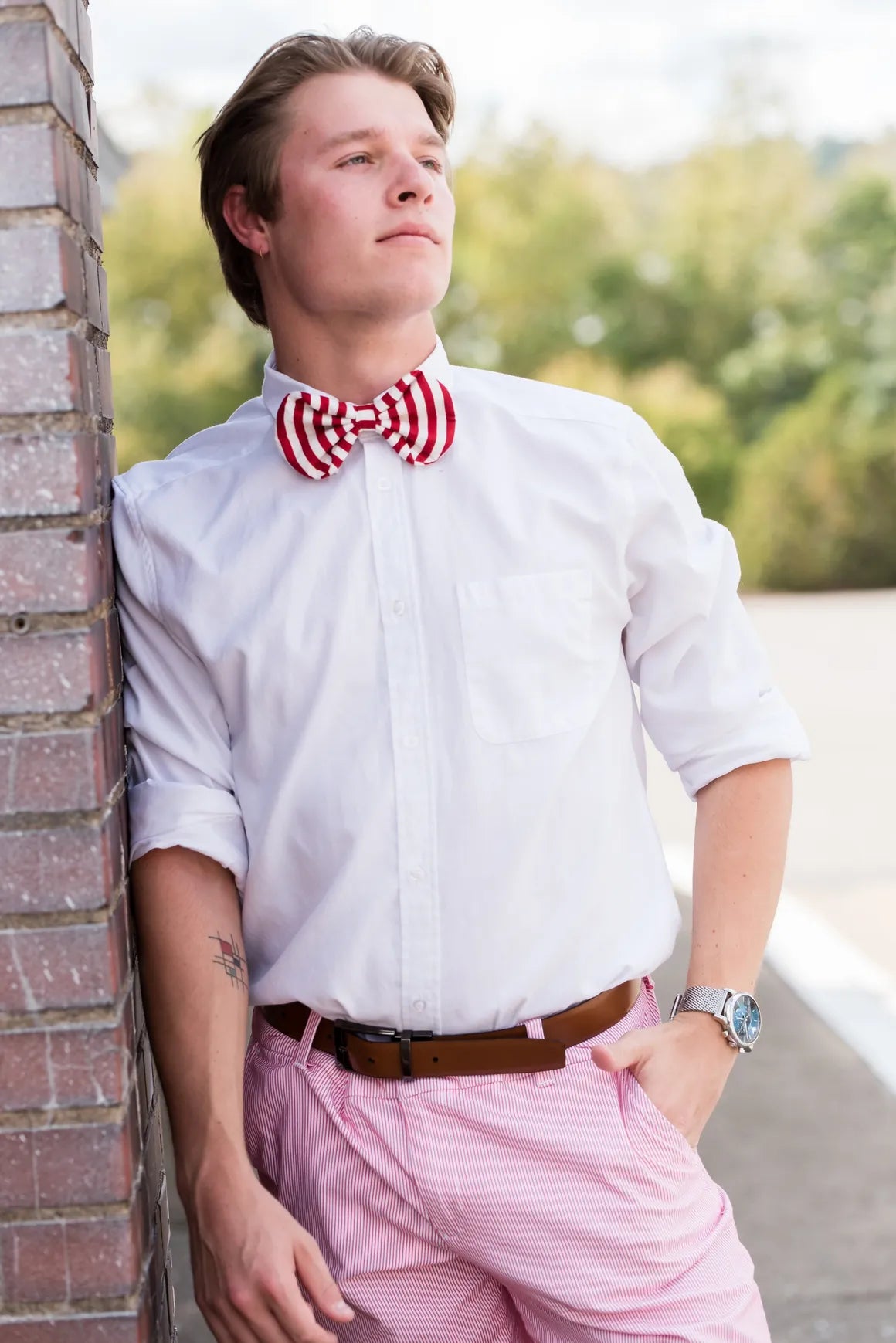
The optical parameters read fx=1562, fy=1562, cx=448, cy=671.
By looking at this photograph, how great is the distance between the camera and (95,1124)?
151 centimetres

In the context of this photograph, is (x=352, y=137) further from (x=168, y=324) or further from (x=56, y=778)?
(x=168, y=324)

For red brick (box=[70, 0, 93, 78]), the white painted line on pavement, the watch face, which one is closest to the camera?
red brick (box=[70, 0, 93, 78])

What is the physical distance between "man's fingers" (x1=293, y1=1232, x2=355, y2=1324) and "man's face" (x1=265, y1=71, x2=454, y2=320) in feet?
3.24

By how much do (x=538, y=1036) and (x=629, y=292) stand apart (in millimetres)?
24190

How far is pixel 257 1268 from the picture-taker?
1577 mm

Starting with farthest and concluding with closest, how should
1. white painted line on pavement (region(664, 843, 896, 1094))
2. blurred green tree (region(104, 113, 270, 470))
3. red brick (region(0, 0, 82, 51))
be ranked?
blurred green tree (region(104, 113, 270, 470))
white painted line on pavement (region(664, 843, 896, 1094))
red brick (region(0, 0, 82, 51))

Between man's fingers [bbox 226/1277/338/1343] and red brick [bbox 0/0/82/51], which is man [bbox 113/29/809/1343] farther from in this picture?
red brick [bbox 0/0/82/51]

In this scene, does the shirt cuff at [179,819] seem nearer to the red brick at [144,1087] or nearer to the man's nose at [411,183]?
the red brick at [144,1087]

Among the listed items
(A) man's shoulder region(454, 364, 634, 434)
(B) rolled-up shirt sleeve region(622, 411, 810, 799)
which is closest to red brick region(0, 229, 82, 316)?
(A) man's shoulder region(454, 364, 634, 434)

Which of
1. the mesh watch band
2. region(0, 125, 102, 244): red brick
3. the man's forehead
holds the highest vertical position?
the man's forehead

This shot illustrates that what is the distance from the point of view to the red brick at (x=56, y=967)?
4.88 feet

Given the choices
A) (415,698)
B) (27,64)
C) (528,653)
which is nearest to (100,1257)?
(415,698)

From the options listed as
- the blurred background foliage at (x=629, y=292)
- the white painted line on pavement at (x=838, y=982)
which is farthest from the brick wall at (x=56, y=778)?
the blurred background foliage at (x=629, y=292)

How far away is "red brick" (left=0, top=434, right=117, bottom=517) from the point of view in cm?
143
